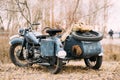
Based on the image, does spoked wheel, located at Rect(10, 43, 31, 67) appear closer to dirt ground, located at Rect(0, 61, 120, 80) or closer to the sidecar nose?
dirt ground, located at Rect(0, 61, 120, 80)

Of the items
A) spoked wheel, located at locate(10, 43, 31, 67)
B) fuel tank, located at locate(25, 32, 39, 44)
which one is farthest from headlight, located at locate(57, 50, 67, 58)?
spoked wheel, located at locate(10, 43, 31, 67)

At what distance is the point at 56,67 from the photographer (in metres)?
8.66

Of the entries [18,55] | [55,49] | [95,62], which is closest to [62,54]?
[55,49]

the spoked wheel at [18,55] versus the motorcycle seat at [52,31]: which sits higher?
the motorcycle seat at [52,31]

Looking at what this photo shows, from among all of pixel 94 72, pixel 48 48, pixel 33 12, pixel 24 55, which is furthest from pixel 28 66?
pixel 33 12

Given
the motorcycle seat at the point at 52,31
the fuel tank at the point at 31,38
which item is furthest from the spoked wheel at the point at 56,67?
the fuel tank at the point at 31,38

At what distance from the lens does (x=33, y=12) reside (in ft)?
59.4

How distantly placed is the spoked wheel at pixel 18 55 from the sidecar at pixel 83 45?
133 centimetres

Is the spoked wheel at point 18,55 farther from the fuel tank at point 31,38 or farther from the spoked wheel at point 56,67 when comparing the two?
the spoked wheel at point 56,67

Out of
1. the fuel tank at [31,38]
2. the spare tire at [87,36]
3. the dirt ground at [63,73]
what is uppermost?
the spare tire at [87,36]

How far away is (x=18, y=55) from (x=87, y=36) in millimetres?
2022

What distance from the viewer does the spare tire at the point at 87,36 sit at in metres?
8.52

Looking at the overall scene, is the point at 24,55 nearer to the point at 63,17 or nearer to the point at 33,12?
the point at 63,17

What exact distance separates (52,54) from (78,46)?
0.56m
